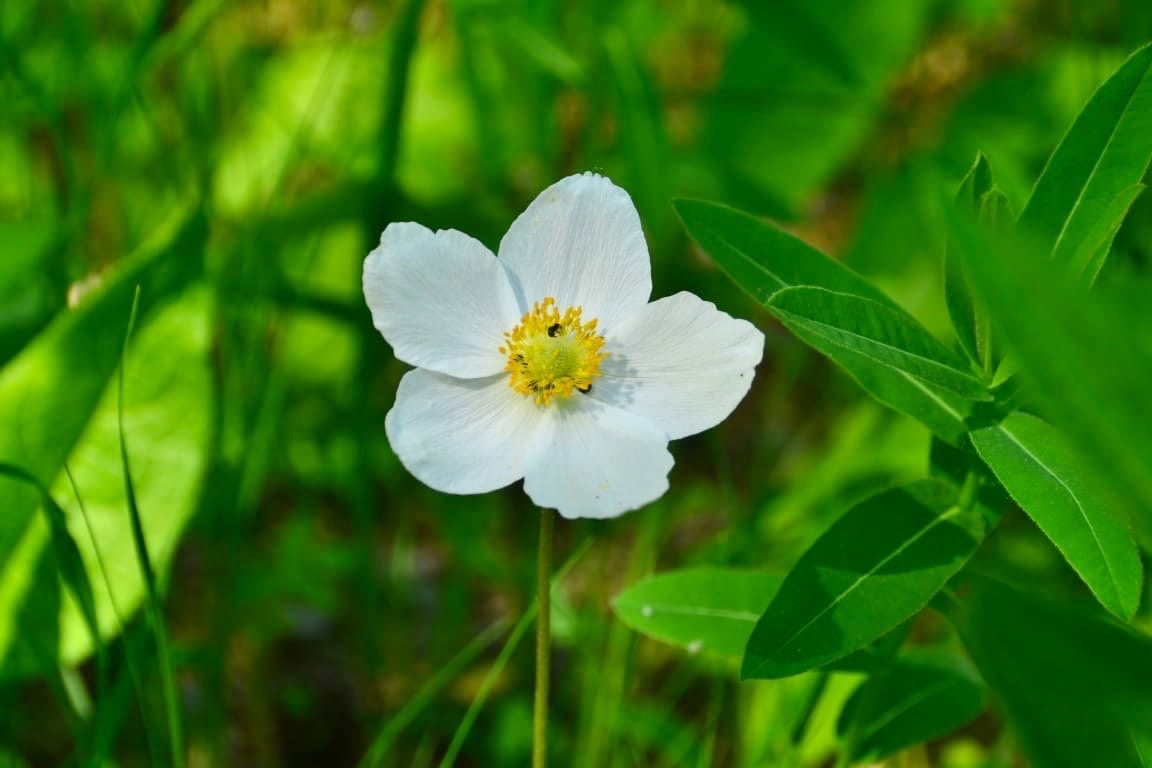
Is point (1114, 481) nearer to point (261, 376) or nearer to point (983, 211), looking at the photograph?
point (983, 211)

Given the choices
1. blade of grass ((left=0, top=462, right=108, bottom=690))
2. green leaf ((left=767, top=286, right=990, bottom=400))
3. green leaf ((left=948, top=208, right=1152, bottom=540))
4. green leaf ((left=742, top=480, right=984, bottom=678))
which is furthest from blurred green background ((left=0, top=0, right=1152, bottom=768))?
green leaf ((left=948, top=208, right=1152, bottom=540))

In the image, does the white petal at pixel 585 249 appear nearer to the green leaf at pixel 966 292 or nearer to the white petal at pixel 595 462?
the white petal at pixel 595 462

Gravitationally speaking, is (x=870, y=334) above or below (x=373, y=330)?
above

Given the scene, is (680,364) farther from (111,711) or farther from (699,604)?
(111,711)

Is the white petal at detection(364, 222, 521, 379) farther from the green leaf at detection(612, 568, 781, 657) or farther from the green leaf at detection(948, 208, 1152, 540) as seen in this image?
the green leaf at detection(948, 208, 1152, 540)

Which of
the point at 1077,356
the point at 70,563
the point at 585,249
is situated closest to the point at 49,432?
Result: the point at 70,563

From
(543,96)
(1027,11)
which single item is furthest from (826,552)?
(1027,11)
